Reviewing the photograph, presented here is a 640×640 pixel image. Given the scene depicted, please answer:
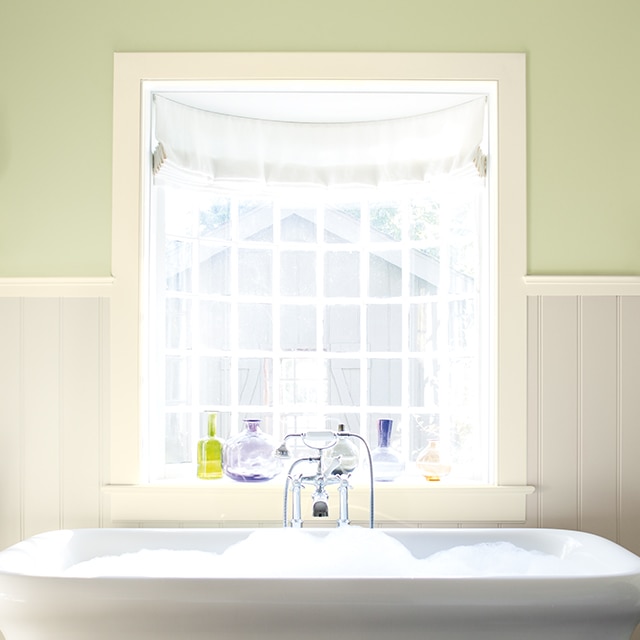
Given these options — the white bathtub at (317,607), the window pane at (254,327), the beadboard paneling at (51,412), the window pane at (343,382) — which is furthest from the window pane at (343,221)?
the white bathtub at (317,607)

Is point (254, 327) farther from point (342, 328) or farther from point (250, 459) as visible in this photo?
point (250, 459)

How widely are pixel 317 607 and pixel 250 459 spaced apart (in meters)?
0.94

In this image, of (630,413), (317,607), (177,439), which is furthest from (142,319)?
(630,413)

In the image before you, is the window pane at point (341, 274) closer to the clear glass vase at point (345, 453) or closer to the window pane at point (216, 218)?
the window pane at point (216, 218)

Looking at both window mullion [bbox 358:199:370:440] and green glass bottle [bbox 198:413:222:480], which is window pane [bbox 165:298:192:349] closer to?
green glass bottle [bbox 198:413:222:480]

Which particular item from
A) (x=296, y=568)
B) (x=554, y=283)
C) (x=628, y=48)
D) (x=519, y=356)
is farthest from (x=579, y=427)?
(x=628, y=48)

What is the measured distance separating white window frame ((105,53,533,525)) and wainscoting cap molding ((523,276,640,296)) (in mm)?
55

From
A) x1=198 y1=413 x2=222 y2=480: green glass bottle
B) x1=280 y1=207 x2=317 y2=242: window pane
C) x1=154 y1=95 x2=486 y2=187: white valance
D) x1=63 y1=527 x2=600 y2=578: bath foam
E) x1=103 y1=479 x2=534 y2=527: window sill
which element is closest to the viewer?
x1=63 y1=527 x2=600 y2=578: bath foam

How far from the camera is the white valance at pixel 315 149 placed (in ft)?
9.42

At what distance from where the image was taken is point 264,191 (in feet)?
9.92

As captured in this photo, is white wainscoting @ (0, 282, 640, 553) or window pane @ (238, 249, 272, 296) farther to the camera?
window pane @ (238, 249, 272, 296)

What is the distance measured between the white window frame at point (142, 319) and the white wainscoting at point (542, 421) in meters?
0.06

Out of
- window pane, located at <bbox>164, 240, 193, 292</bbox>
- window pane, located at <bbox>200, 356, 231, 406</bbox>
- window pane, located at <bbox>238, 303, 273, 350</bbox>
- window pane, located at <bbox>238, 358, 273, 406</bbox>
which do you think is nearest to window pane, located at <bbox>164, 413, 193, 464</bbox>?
window pane, located at <bbox>200, 356, 231, 406</bbox>

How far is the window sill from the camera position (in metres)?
2.62
